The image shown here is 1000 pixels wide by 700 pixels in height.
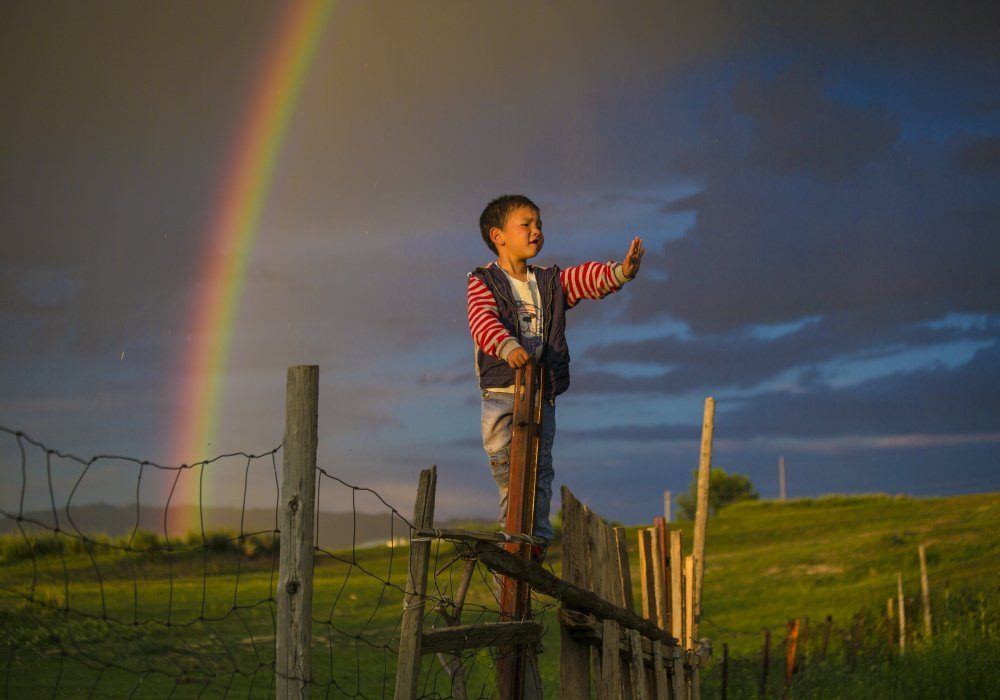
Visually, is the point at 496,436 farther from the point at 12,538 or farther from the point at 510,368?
the point at 12,538

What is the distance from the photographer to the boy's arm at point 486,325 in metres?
5.57

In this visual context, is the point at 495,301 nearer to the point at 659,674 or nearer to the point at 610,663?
the point at 610,663

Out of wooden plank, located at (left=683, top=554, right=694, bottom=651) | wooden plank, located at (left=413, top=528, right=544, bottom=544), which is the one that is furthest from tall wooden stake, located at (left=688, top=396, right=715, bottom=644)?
wooden plank, located at (left=413, top=528, right=544, bottom=544)

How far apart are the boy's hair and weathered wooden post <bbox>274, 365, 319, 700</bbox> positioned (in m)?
2.57

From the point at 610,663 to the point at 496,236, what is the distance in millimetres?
2718

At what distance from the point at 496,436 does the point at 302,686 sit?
2.29m

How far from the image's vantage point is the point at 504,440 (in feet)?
19.3

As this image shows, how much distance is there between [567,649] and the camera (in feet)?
18.6

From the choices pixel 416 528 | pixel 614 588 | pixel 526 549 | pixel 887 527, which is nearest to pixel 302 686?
pixel 416 528

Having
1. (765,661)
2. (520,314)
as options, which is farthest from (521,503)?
(765,661)

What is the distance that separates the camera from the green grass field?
1218 centimetres

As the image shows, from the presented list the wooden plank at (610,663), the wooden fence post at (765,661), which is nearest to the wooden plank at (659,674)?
the wooden plank at (610,663)

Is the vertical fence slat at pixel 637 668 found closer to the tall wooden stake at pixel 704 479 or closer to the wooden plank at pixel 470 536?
the wooden plank at pixel 470 536

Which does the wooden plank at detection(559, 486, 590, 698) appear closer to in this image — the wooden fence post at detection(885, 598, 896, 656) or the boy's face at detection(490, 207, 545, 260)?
the boy's face at detection(490, 207, 545, 260)
